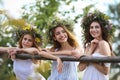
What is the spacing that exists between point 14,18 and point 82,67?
1.56 meters

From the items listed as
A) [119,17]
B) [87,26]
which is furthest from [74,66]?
[119,17]

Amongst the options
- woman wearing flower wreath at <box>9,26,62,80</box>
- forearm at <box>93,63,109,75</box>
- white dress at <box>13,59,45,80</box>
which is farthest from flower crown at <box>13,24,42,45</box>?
forearm at <box>93,63,109,75</box>

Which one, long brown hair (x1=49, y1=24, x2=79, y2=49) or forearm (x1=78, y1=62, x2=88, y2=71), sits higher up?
long brown hair (x1=49, y1=24, x2=79, y2=49)

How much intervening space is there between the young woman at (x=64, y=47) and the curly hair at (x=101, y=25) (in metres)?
0.17

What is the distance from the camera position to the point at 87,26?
323 centimetres

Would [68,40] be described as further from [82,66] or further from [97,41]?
[82,66]

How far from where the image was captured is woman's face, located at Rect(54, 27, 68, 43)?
3344 millimetres

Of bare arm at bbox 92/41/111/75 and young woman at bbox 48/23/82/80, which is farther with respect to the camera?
young woman at bbox 48/23/82/80

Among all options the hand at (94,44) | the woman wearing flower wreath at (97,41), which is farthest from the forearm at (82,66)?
the hand at (94,44)

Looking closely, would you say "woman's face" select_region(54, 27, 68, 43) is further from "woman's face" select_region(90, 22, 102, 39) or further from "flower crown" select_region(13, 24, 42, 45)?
"woman's face" select_region(90, 22, 102, 39)

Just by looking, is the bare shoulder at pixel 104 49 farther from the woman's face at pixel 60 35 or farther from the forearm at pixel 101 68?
the woman's face at pixel 60 35

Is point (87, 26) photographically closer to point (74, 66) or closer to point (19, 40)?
point (74, 66)

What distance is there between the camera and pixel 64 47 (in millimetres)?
3387

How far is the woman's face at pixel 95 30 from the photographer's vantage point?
305 centimetres
